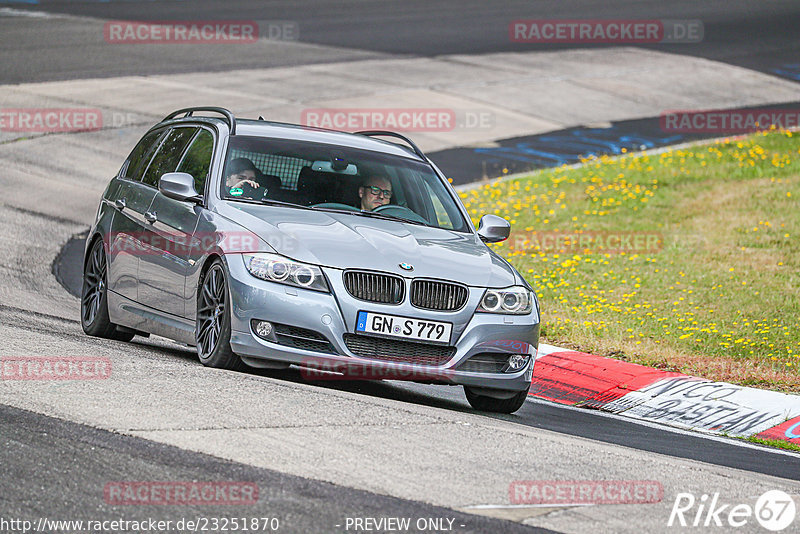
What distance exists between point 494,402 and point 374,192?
1697 mm

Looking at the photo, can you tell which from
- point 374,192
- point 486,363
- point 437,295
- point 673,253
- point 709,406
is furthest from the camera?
point 673,253

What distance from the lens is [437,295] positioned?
314 inches

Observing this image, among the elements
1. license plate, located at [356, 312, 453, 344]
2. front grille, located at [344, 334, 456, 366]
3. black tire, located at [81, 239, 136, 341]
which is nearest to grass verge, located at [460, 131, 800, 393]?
front grille, located at [344, 334, 456, 366]

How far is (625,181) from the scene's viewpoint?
70.7ft

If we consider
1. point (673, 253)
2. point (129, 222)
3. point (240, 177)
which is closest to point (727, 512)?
point (240, 177)

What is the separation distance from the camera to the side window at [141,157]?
10.2 meters

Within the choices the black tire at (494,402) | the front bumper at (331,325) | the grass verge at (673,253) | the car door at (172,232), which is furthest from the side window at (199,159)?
the grass verge at (673,253)

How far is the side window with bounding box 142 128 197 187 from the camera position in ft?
32.0

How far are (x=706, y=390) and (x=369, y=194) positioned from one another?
3173mm

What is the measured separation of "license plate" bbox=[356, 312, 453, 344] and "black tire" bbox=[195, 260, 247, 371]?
85 cm

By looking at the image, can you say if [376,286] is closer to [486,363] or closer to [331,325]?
[331,325]

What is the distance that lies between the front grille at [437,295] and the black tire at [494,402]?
2.86 ft

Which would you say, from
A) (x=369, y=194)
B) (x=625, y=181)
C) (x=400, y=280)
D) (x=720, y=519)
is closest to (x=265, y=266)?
(x=400, y=280)

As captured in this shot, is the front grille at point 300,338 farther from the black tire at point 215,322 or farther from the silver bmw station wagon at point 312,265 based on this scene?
the black tire at point 215,322
